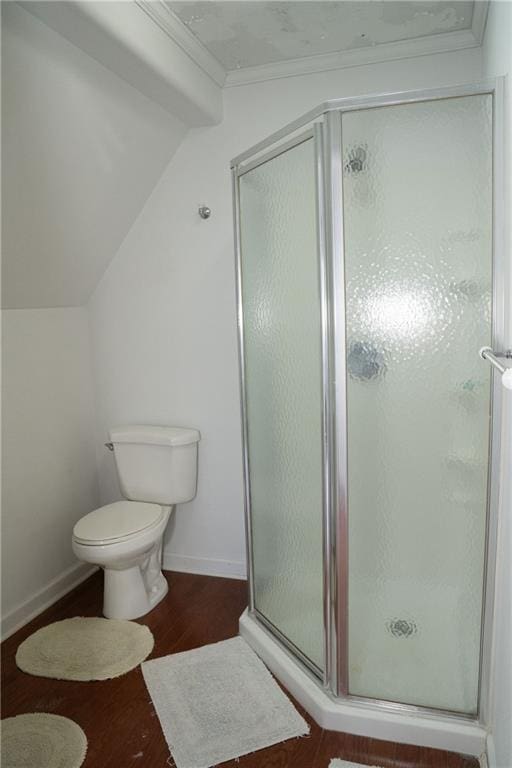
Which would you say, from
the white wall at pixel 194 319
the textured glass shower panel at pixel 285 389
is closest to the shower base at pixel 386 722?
the textured glass shower panel at pixel 285 389

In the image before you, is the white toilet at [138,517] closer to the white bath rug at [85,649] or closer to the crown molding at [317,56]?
the white bath rug at [85,649]

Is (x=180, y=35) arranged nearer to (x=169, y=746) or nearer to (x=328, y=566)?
(x=328, y=566)

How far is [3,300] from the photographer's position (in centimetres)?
234

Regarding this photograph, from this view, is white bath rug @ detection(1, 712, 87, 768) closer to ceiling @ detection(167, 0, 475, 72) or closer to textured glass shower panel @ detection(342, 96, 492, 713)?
textured glass shower panel @ detection(342, 96, 492, 713)

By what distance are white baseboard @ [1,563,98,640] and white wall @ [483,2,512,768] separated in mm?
1901

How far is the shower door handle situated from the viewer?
1.09 meters

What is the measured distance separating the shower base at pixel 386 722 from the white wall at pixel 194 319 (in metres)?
0.97

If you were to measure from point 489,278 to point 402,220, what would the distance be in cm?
30

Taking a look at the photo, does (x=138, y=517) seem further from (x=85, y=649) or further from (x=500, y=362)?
(x=500, y=362)

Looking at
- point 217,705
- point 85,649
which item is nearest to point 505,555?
→ point 217,705

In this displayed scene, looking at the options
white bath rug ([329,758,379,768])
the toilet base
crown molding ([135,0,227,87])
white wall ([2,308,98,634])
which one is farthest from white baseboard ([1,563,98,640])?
crown molding ([135,0,227,87])

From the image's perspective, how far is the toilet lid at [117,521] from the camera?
92.6 inches

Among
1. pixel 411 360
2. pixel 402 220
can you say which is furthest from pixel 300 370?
pixel 402 220

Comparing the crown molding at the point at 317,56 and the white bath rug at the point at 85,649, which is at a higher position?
the crown molding at the point at 317,56
